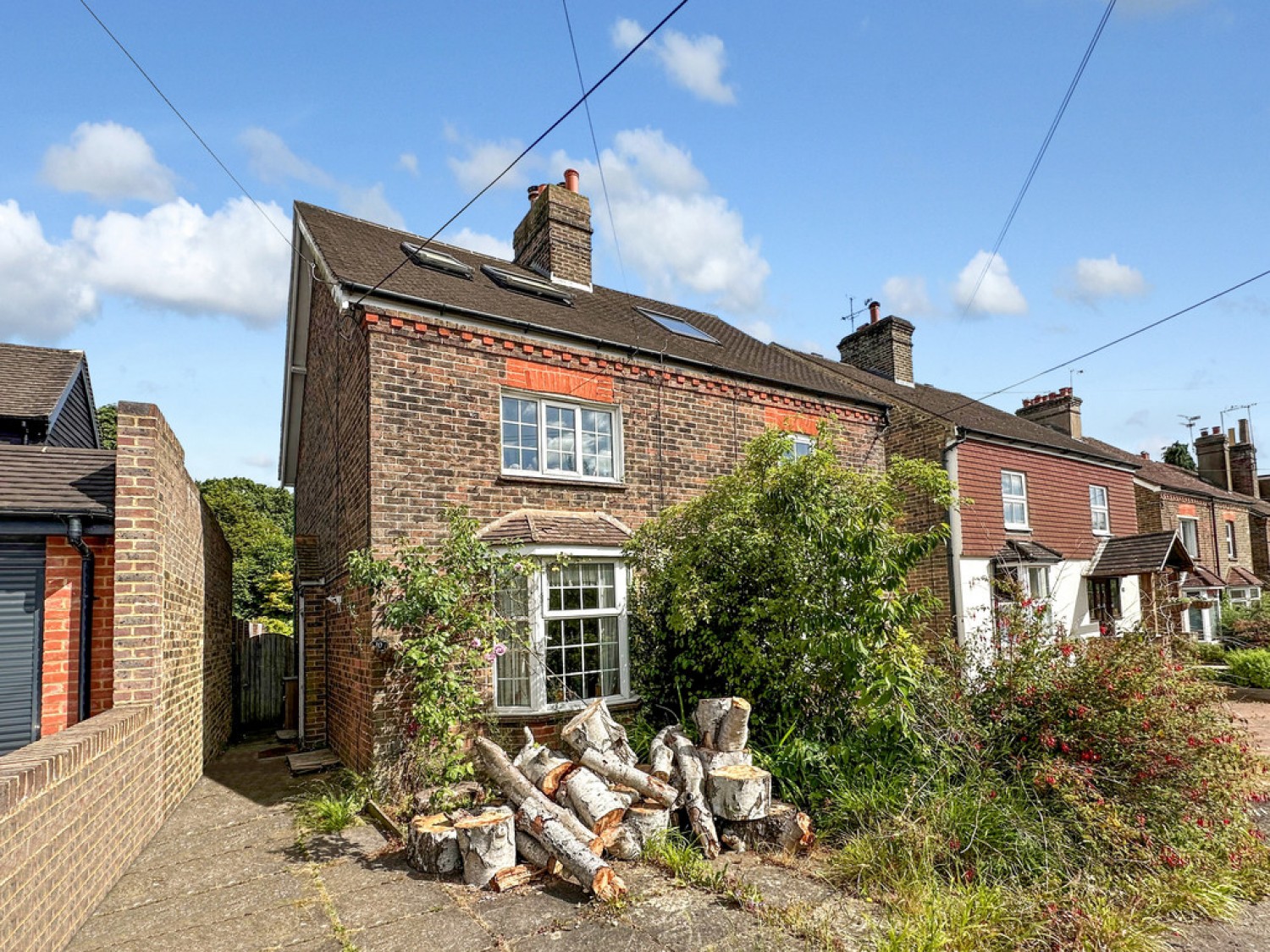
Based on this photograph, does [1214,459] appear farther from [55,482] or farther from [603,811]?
[55,482]

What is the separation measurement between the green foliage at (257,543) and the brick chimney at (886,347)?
16156 millimetres

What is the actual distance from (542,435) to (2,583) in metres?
5.75

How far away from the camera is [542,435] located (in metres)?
9.62

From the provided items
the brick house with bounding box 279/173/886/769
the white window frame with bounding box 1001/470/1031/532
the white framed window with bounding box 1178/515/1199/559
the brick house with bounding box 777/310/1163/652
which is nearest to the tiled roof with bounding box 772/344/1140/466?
the brick house with bounding box 777/310/1163/652

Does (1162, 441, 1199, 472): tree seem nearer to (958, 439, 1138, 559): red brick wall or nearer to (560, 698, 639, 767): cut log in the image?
(958, 439, 1138, 559): red brick wall

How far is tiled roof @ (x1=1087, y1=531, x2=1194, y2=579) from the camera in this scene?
17.9m

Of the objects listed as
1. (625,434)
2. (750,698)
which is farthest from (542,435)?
(750,698)

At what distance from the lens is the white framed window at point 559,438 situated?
30.9 ft

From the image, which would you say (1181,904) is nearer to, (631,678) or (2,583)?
(631,678)

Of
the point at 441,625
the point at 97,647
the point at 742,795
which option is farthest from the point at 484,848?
the point at 97,647

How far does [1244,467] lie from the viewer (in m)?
29.8

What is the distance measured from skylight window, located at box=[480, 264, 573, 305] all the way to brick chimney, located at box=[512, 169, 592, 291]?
1059 millimetres

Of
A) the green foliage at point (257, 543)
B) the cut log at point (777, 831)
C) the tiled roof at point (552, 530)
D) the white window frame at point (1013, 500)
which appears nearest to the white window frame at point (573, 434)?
the tiled roof at point (552, 530)

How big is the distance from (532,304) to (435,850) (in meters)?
7.67
